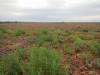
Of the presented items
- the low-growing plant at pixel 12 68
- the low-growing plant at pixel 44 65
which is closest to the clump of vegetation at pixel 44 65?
the low-growing plant at pixel 44 65

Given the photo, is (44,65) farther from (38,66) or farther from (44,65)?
(38,66)

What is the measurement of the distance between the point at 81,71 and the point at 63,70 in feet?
4.65

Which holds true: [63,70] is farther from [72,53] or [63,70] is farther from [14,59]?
[72,53]

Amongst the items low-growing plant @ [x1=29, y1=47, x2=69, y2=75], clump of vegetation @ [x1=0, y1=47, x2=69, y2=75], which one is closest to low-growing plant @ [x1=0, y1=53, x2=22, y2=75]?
clump of vegetation @ [x1=0, y1=47, x2=69, y2=75]

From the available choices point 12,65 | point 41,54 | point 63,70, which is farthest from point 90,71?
point 12,65

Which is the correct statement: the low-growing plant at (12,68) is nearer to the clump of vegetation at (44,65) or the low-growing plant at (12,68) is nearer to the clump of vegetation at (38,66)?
the clump of vegetation at (38,66)

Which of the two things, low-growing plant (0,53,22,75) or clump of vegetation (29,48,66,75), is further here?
low-growing plant (0,53,22,75)

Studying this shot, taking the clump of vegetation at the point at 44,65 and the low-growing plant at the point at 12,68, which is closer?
the clump of vegetation at the point at 44,65

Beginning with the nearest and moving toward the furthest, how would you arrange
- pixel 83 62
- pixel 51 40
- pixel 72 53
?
pixel 83 62 → pixel 72 53 → pixel 51 40

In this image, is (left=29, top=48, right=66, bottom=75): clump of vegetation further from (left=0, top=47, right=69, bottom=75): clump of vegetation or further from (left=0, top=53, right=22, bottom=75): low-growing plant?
(left=0, top=53, right=22, bottom=75): low-growing plant

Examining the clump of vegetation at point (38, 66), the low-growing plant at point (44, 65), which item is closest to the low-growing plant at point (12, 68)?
the clump of vegetation at point (38, 66)

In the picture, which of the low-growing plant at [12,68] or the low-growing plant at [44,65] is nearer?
the low-growing plant at [44,65]

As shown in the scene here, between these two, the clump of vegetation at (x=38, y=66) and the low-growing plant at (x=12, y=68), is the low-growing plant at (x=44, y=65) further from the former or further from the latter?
the low-growing plant at (x=12, y=68)

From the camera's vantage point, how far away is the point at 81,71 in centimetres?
618
